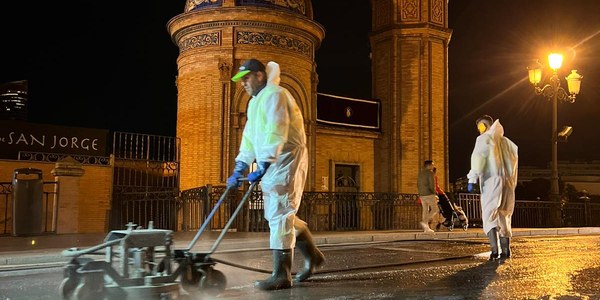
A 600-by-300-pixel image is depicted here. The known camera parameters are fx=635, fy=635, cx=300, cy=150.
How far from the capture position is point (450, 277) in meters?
6.62

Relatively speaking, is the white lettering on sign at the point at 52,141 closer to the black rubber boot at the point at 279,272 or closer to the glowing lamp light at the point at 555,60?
the black rubber boot at the point at 279,272

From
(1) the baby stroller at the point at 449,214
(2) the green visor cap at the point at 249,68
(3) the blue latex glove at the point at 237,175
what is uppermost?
(2) the green visor cap at the point at 249,68

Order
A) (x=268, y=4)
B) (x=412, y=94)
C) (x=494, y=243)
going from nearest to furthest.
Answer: (x=494, y=243), (x=268, y=4), (x=412, y=94)

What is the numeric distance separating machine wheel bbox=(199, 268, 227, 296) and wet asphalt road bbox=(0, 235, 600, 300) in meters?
0.05

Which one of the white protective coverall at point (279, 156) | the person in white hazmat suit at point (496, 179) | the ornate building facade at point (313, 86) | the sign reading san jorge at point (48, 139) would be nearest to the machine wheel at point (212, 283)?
the white protective coverall at point (279, 156)

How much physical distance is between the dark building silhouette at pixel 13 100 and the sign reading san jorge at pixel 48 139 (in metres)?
8.25

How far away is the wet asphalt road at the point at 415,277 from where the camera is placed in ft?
18.0

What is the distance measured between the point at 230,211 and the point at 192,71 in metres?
4.98

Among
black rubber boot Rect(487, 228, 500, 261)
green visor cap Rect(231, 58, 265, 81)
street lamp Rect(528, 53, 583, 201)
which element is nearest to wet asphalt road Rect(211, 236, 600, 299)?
black rubber boot Rect(487, 228, 500, 261)

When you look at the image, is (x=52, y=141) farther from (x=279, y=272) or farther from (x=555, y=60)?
(x=555, y=60)

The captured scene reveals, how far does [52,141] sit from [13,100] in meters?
9.38

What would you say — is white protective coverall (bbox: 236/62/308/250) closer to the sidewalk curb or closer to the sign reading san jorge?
the sidewalk curb

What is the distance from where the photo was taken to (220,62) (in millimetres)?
18844

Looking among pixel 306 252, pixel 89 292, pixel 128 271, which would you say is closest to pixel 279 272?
pixel 306 252
